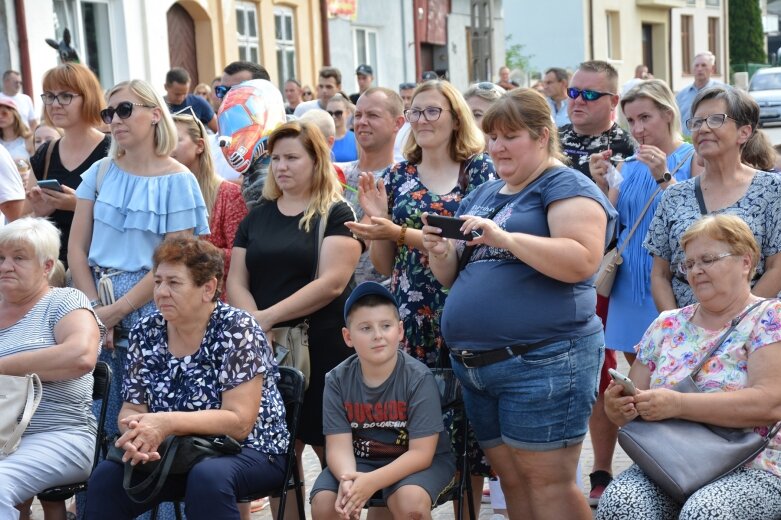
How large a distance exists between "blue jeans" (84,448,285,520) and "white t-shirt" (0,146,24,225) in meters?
2.07

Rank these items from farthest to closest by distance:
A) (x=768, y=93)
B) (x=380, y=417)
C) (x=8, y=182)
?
1. (x=768, y=93)
2. (x=8, y=182)
3. (x=380, y=417)

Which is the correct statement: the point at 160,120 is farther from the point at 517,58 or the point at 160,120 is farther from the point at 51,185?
the point at 517,58

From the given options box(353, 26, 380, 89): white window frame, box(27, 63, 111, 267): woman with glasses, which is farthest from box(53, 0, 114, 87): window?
box(27, 63, 111, 267): woman with glasses

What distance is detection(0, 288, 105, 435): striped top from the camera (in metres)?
4.74

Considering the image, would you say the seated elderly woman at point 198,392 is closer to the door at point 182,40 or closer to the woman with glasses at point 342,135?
the woman with glasses at point 342,135

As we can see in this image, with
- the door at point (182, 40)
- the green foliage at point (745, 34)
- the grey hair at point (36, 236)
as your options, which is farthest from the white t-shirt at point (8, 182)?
the green foliage at point (745, 34)

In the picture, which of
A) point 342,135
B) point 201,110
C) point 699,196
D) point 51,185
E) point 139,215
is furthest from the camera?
point 201,110

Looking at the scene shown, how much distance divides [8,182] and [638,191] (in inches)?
130

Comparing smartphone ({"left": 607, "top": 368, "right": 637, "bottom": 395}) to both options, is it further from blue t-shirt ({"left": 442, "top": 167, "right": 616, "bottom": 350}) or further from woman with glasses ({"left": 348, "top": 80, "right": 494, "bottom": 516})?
woman with glasses ({"left": 348, "top": 80, "right": 494, "bottom": 516})

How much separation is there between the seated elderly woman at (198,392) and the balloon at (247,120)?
1592 mm

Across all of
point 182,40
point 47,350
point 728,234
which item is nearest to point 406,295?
point 728,234

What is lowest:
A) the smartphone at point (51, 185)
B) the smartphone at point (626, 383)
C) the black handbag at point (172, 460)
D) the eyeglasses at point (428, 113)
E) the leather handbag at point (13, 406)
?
the black handbag at point (172, 460)

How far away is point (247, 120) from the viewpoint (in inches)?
243

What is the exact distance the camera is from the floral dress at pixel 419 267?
4691 millimetres
